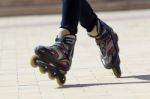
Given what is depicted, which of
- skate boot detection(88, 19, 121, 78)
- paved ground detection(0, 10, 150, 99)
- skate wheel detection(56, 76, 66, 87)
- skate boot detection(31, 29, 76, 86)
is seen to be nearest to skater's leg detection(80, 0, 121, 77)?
skate boot detection(88, 19, 121, 78)

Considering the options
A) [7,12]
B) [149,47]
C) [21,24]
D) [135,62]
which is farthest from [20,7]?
[135,62]

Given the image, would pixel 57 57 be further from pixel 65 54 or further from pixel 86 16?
pixel 86 16

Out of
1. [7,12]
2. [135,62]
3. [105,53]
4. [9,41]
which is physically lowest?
[7,12]

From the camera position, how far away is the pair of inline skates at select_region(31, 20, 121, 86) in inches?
169

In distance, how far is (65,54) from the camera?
4.44 metres

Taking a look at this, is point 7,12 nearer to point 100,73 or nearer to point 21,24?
point 21,24

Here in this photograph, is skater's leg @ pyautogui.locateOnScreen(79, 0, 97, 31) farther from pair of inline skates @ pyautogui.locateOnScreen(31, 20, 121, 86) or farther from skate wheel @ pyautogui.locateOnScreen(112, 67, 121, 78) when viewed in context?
skate wheel @ pyautogui.locateOnScreen(112, 67, 121, 78)

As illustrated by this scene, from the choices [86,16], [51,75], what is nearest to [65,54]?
[51,75]

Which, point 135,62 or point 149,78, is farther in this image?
point 135,62

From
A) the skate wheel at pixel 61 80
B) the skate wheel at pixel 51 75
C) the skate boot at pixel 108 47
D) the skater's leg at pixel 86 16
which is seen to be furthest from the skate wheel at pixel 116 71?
the skate wheel at pixel 51 75

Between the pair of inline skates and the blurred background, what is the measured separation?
23.9 feet

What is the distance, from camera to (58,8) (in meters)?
12.1

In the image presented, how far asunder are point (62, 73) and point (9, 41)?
11.7 feet

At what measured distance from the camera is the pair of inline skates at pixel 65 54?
4281mm
